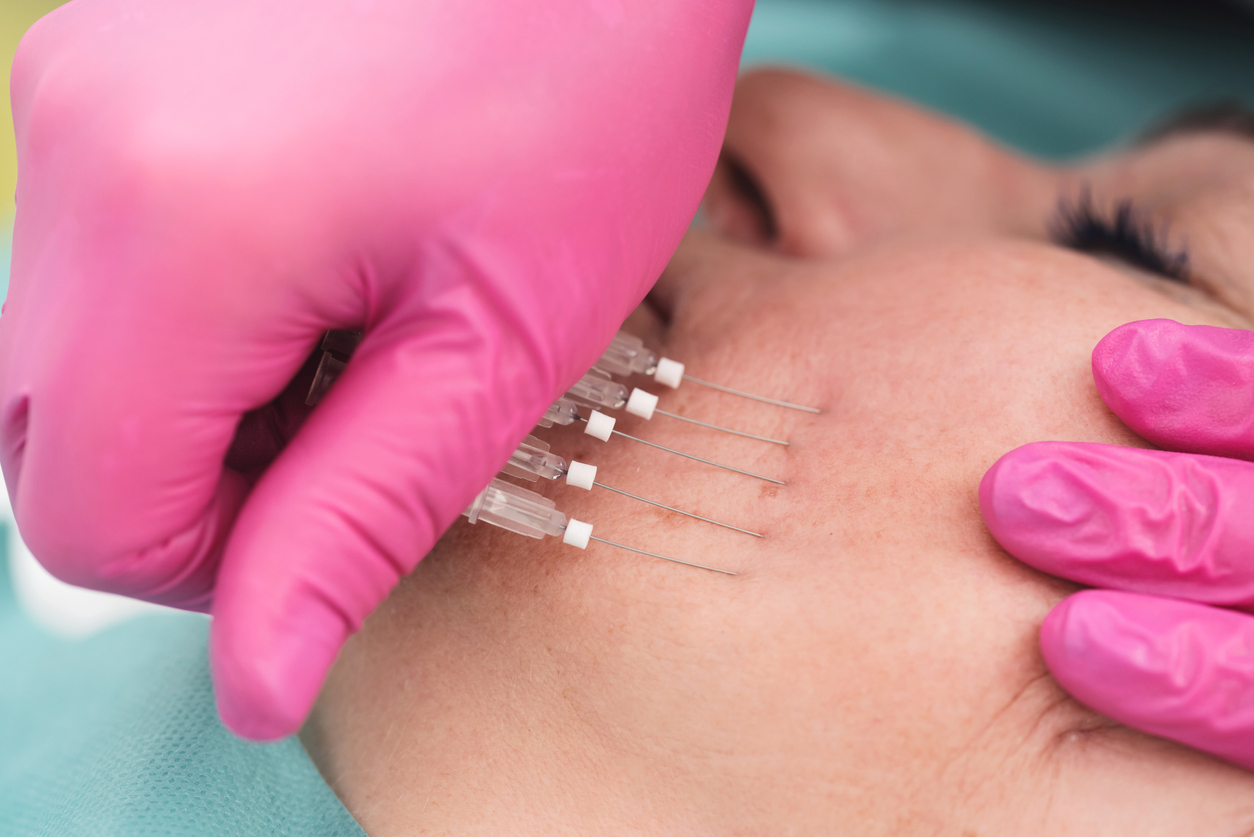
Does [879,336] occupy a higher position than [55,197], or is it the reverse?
[55,197]

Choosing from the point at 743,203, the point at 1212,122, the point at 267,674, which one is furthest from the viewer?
the point at 1212,122

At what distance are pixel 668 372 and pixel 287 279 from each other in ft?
1.52

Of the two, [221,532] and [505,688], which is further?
[505,688]

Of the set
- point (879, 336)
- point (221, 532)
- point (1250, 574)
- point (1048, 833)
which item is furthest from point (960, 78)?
point (221, 532)

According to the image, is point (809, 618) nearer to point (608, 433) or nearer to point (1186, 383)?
point (608, 433)

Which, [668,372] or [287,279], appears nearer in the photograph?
[287,279]

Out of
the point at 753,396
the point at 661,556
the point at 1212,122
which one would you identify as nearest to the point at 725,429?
the point at 753,396

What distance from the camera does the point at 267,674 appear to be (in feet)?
2.11

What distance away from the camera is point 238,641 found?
0.65 metres

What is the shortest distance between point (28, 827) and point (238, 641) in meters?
0.70

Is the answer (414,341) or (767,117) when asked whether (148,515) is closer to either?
(414,341)

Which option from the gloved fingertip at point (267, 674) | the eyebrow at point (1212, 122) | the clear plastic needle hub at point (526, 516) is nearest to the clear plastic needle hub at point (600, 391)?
the clear plastic needle hub at point (526, 516)

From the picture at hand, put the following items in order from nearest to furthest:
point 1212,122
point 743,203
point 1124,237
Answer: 1. point 1124,237
2. point 743,203
3. point 1212,122

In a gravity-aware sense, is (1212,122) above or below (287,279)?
below
